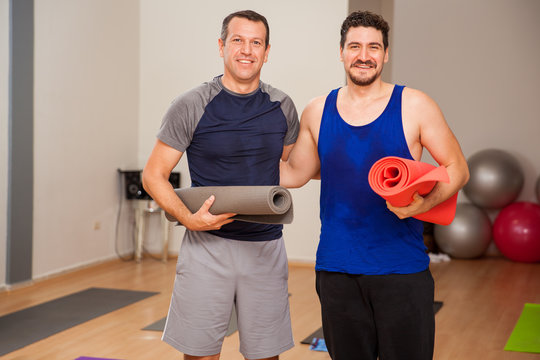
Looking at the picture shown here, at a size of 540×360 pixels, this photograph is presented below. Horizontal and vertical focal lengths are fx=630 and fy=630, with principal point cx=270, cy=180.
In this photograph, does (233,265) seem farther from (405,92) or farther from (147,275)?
(147,275)

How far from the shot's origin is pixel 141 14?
633 cm

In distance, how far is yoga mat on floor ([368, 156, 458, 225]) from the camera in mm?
1628

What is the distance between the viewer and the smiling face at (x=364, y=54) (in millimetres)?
1859

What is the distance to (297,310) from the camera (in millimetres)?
4336

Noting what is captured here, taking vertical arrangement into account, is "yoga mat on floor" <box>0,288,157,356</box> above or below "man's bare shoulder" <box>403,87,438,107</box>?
below

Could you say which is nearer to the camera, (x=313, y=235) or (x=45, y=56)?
(x=45, y=56)

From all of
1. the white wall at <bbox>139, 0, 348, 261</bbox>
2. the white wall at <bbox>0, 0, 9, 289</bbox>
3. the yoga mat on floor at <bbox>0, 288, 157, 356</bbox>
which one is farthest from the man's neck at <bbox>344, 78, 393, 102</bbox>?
the white wall at <bbox>139, 0, 348, 261</bbox>

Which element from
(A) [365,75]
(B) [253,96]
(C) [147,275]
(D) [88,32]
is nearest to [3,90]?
(D) [88,32]

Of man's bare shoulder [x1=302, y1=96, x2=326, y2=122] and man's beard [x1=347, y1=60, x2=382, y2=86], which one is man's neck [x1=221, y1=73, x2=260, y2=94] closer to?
man's bare shoulder [x1=302, y1=96, x2=326, y2=122]

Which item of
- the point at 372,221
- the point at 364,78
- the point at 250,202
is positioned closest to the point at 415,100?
the point at 364,78

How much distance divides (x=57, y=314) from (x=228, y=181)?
2.67 metres

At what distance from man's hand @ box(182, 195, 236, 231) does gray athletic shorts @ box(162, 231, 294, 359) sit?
15cm

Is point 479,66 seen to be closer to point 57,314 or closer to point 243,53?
point 57,314

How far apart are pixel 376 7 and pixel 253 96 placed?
3816mm
